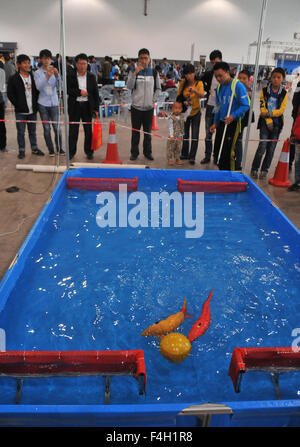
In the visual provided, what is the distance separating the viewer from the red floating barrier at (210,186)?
4.29 metres

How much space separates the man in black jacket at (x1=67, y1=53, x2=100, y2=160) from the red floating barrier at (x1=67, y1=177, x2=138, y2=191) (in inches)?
55.1

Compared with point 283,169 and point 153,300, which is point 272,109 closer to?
point 283,169

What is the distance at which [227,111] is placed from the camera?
177 inches

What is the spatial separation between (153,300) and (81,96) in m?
3.86

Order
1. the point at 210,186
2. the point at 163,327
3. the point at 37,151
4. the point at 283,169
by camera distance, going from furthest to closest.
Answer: the point at 37,151 < the point at 283,169 < the point at 210,186 < the point at 163,327

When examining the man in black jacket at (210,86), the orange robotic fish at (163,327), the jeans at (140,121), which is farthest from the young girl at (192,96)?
the orange robotic fish at (163,327)

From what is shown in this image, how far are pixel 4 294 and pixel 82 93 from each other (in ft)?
12.2

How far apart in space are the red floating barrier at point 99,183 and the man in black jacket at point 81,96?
140 centimetres

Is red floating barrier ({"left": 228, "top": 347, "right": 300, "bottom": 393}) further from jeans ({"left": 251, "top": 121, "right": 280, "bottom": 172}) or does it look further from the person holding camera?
the person holding camera

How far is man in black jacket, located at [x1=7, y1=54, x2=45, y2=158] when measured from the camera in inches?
196

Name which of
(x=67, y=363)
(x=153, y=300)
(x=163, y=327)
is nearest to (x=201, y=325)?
(x=163, y=327)

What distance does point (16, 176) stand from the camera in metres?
4.74

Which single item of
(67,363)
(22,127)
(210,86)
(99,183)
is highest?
(210,86)

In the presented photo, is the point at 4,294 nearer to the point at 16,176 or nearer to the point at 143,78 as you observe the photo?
the point at 16,176
